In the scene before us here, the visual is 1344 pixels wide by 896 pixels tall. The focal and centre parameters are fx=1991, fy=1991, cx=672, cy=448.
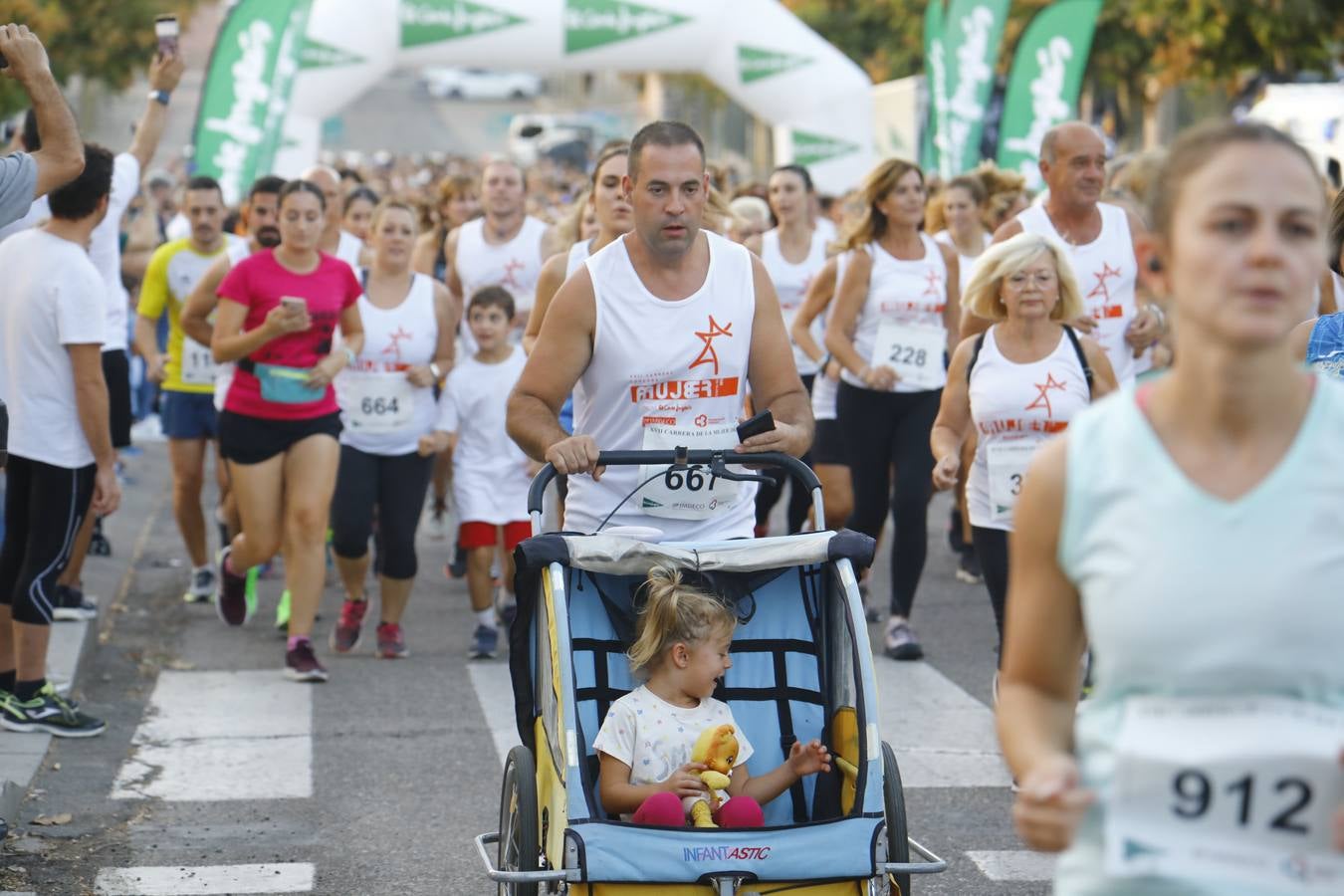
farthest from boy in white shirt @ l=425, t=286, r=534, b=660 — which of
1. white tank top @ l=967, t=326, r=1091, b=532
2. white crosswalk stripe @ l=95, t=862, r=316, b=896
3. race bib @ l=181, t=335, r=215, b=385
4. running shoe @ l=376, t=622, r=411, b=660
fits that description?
white crosswalk stripe @ l=95, t=862, r=316, b=896

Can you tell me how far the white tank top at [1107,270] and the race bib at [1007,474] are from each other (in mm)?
1342

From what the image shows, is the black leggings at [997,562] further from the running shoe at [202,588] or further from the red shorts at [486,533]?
the running shoe at [202,588]

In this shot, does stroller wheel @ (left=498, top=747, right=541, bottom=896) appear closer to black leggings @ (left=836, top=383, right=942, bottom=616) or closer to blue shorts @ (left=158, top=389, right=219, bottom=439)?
black leggings @ (left=836, top=383, right=942, bottom=616)

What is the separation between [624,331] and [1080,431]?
2644mm

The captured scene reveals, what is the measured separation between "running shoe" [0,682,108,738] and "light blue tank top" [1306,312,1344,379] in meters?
4.48

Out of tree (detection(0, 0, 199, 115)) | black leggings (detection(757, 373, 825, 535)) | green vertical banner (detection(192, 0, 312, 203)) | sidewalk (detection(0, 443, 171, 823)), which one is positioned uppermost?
tree (detection(0, 0, 199, 115))

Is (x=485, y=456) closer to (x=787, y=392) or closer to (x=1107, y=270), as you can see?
(x=1107, y=270)

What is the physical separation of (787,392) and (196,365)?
5.47 meters

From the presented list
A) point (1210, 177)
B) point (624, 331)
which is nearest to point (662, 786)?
point (624, 331)

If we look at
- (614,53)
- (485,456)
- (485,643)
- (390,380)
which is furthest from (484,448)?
(614,53)

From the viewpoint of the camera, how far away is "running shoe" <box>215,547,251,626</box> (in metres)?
9.12

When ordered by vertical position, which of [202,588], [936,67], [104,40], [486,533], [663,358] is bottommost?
[202,588]

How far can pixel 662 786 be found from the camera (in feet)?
14.5

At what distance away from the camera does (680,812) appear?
4316mm
